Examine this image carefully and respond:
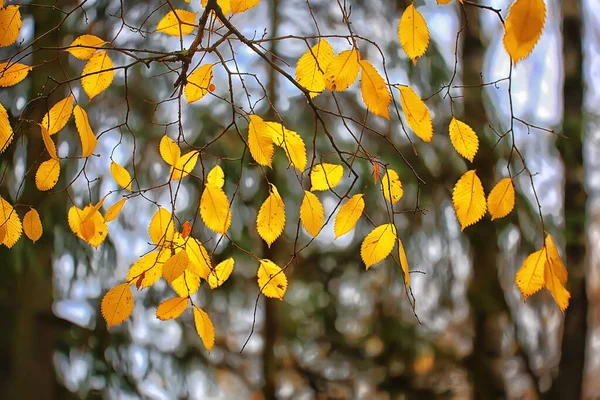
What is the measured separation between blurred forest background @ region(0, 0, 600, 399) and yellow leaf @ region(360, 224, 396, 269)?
102 cm

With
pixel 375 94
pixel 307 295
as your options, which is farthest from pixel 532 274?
pixel 307 295

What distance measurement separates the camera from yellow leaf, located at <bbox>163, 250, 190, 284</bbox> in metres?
0.54

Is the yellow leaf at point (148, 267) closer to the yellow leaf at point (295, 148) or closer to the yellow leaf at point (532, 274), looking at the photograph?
the yellow leaf at point (295, 148)

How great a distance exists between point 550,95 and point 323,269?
86 cm

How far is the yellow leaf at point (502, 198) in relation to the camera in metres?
0.60

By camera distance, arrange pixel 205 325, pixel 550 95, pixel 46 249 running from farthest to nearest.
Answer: pixel 550 95
pixel 46 249
pixel 205 325

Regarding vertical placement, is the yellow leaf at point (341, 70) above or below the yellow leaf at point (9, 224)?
above

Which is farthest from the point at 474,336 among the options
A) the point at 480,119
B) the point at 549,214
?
the point at 480,119

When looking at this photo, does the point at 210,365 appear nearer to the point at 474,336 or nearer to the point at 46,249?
the point at 46,249

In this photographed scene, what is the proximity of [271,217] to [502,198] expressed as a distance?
238 millimetres

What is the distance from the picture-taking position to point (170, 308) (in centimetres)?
61

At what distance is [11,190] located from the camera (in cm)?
166

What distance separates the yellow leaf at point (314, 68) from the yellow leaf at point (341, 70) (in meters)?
0.06

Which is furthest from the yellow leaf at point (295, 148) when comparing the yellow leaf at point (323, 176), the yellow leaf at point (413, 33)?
the yellow leaf at point (413, 33)
